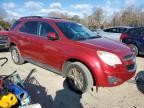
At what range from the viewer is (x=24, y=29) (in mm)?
7129

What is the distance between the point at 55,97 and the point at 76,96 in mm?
498

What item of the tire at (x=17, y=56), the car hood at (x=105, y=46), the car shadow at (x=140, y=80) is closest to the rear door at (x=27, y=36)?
the tire at (x=17, y=56)

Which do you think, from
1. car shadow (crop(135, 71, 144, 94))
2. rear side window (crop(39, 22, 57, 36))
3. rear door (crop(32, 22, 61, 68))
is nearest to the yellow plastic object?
rear door (crop(32, 22, 61, 68))

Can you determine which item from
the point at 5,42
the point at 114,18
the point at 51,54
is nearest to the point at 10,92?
the point at 51,54

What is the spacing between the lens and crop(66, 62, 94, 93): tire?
15.5 feet

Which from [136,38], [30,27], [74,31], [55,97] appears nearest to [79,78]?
[55,97]

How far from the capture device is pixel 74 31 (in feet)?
19.2

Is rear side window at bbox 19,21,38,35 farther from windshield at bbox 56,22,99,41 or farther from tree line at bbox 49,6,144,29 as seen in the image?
tree line at bbox 49,6,144,29

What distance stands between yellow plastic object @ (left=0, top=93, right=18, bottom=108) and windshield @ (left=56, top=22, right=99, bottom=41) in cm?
272

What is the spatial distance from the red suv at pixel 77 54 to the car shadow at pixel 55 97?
0.79 feet

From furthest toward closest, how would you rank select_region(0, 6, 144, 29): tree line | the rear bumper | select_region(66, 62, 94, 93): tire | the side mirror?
select_region(0, 6, 144, 29): tree line
the side mirror
select_region(66, 62, 94, 93): tire
the rear bumper

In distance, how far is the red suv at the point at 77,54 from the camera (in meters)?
4.63

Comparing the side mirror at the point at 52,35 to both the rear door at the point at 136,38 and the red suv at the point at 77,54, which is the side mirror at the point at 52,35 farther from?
the rear door at the point at 136,38

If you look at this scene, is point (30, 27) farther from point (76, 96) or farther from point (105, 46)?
point (76, 96)
